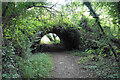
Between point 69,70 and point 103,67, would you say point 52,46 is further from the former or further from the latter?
point 103,67

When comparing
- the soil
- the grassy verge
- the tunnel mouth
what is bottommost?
the tunnel mouth

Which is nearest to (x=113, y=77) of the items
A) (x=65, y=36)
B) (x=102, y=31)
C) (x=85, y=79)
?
(x=85, y=79)

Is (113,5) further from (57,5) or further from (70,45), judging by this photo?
(70,45)

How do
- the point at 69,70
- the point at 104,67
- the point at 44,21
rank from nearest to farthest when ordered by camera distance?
the point at 44,21 → the point at 104,67 → the point at 69,70

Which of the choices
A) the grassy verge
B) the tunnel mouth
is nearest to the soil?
the grassy verge

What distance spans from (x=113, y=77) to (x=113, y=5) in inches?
128

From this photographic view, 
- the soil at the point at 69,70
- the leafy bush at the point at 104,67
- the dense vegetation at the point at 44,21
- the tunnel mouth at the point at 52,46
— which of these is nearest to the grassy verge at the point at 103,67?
the leafy bush at the point at 104,67

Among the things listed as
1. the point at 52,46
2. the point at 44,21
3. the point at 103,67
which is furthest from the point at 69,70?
the point at 52,46

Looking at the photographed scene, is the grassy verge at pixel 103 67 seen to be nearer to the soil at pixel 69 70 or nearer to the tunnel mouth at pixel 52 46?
the soil at pixel 69 70

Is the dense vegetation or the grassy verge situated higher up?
the dense vegetation

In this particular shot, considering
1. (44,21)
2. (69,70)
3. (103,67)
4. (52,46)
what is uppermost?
(44,21)

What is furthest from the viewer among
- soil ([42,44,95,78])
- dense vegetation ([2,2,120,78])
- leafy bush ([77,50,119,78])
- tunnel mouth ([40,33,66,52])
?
tunnel mouth ([40,33,66,52])

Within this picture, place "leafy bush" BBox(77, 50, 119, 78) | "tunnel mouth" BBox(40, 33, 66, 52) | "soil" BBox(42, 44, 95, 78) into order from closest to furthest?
"leafy bush" BBox(77, 50, 119, 78) → "soil" BBox(42, 44, 95, 78) → "tunnel mouth" BBox(40, 33, 66, 52)

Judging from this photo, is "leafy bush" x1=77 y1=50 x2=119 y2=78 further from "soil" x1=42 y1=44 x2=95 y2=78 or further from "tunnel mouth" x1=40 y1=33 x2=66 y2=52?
"tunnel mouth" x1=40 y1=33 x2=66 y2=52
